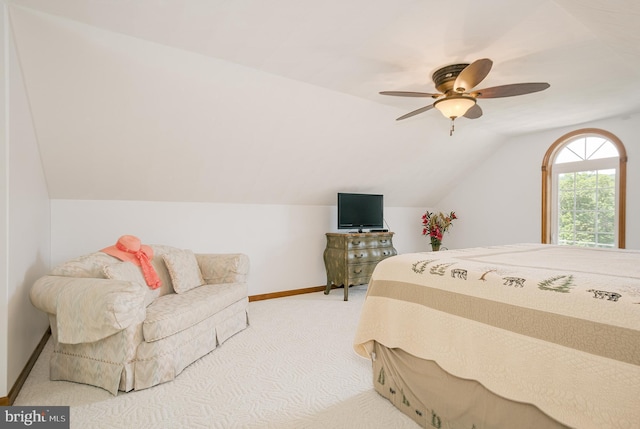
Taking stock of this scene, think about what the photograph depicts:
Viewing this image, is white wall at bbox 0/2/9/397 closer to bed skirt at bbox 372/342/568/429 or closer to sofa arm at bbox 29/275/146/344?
sofa arm at bbox 29/275/146/344

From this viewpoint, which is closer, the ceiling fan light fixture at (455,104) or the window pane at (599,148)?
the ceiling fan light fixture at (455,104)

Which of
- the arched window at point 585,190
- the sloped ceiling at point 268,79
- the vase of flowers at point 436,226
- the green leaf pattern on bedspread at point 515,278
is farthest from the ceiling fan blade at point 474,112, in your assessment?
the vase of flowers at point 436,226

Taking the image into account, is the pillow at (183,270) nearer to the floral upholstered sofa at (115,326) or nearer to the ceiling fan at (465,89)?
the floral upholstered sofa at (115,326)

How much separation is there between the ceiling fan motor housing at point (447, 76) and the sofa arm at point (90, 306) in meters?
Result: 2.80

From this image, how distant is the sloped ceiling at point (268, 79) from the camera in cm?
212

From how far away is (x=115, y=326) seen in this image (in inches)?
80.1

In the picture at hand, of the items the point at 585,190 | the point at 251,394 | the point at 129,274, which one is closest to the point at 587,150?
the point at 585,190

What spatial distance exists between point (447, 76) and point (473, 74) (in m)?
0.53

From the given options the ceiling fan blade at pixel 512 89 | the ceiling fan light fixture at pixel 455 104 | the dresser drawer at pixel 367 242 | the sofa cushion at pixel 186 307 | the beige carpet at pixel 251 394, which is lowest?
the beige carpet at pixel 251 394

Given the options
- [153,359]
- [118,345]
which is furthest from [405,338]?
[118,345]

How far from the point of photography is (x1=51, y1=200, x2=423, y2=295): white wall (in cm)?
343

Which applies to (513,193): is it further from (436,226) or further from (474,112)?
(474,112)

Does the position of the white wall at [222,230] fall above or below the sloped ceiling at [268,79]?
below

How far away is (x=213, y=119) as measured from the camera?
3.20 meters
